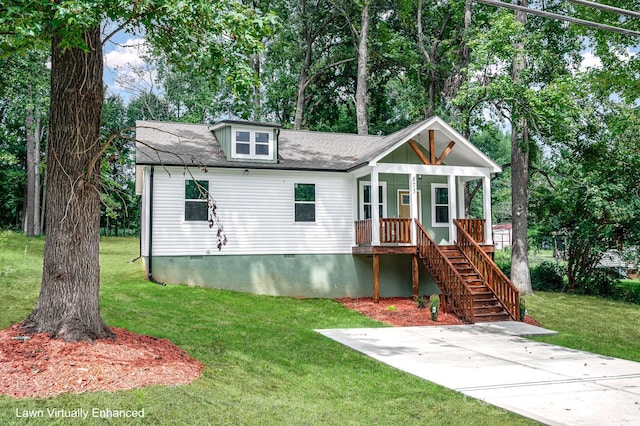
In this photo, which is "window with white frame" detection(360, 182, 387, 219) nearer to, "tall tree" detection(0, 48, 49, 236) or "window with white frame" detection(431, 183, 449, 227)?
"window with white frame" detection(431, 183, 449, 227)

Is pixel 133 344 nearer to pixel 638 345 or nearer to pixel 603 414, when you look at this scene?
pixel 603 414

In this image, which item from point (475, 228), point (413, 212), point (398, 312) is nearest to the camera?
point (398, 312)

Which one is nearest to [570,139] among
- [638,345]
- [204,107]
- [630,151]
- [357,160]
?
[630,151]

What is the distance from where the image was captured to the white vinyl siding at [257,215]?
50.1 ft

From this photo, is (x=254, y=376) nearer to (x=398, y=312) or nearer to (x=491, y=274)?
(x=398, y=312)

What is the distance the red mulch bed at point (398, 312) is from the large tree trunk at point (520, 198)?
511 centimetres

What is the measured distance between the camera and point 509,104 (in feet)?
59.5

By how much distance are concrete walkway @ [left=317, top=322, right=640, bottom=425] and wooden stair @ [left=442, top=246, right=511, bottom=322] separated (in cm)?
99

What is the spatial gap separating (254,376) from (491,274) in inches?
368

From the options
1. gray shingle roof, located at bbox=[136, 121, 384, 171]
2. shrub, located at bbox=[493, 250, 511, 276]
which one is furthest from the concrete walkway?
shrub, located at bbox=[493, 250, 511, 276]

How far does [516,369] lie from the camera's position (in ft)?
26.5

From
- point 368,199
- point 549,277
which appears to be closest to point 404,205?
point 368,199

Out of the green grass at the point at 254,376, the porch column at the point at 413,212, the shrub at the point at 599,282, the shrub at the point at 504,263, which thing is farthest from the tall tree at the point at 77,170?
the shrub at the point at 504,263

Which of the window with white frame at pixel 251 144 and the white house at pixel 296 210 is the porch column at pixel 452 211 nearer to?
the white house at pixel 296 210
